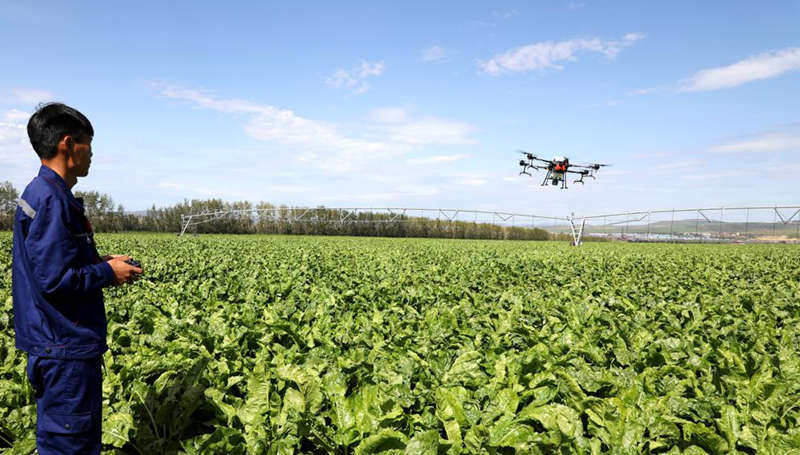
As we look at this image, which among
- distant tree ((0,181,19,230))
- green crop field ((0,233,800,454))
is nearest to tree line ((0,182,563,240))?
distant tree ((0,181,19,230))

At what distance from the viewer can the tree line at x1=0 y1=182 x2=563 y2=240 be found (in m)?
60.0

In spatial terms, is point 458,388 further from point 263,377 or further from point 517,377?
point 263,377

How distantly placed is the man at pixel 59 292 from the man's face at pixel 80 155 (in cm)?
1

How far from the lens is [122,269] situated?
2859mm

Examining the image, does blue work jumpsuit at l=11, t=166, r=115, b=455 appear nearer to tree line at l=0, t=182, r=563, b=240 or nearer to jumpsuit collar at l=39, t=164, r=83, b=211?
jumpsuit collar at l=39, t=164, r=83, b=211

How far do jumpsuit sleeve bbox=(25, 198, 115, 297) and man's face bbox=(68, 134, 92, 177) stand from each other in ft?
1.16

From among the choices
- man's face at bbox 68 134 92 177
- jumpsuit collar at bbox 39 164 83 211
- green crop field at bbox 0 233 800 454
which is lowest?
green crop field at bbox 0 233 800 454

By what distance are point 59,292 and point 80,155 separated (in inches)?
36.6

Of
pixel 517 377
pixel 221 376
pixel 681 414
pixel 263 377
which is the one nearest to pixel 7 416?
pixel 221 376

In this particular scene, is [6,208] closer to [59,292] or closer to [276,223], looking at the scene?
[276,223]

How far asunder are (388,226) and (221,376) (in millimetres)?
72444

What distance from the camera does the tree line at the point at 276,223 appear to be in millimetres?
60031

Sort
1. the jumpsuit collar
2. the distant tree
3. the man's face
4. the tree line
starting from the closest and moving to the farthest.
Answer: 1. the jumpsuit collar
2. the man's face
3. the distant tree
4. the tree line

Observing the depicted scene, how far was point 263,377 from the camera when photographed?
3730 millimetres
